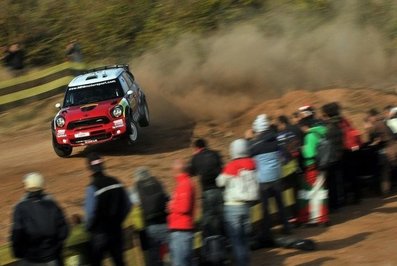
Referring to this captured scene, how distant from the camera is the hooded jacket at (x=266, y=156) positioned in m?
10.7

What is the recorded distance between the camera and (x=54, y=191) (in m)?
15.4

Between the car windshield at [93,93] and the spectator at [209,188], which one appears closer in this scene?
the spectator at [209,188]

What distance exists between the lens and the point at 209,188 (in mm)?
9617

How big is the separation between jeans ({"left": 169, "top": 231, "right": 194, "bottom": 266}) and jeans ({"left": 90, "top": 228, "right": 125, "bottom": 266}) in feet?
1.94

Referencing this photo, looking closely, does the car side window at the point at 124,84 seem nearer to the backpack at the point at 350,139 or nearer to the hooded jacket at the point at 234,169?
the backpack at the point at 350,139

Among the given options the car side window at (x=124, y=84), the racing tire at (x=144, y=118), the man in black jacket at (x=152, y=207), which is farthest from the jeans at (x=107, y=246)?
the racing tire at (x=144, y=118)

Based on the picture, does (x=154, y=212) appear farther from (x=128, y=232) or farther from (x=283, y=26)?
(x=283, y=26)

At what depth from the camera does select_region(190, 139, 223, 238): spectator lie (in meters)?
9.46

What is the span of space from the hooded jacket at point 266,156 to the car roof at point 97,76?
8.21 m

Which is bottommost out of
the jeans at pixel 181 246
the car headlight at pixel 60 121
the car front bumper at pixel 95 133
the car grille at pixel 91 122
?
the jeans at pixel 181 246

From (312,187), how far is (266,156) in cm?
146

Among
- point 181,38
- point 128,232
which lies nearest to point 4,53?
point 181,38

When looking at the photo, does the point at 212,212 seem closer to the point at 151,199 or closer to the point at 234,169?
the point at 234,169

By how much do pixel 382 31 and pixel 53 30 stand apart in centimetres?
1440
